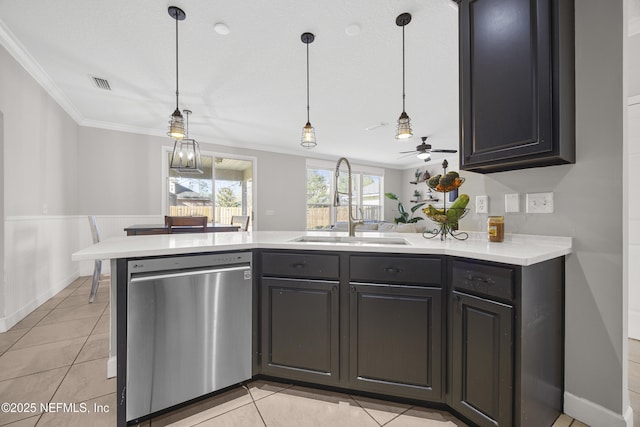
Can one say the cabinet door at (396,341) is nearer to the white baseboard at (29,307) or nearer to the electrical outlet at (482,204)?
the electrical outlet at (482,204)

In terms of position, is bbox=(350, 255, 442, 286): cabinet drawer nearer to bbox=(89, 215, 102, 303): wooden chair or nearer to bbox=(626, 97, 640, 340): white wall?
bbox=(626, 97, 640, 340): white wall

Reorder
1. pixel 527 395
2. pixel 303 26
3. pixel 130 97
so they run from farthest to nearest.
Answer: pixel 130 97 < pixel 303 26 < pixel 527 395

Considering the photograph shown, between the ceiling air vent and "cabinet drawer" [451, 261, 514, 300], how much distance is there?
4037 millimetres

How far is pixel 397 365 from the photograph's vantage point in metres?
1.51

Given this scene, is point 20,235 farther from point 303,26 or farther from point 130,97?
point 303,26

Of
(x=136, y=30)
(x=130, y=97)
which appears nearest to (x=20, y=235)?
(x=130, y=97)

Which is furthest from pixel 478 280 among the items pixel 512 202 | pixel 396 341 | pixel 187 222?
pixel 187 222

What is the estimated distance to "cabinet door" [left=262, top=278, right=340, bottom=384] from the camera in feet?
5.26

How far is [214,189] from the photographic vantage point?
5730 millimetres

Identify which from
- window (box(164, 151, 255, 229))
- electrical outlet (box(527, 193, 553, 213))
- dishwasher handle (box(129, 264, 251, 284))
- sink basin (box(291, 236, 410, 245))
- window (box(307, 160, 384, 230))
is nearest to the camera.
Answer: dishwasher handle (box(129, 264, 251, 284))

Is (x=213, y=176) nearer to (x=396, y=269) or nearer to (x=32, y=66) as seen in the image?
(x=32, y=66)

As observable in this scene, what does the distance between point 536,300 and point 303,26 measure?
8.10 feet

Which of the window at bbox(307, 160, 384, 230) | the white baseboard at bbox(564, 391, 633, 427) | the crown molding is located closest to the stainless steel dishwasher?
the white baseboard at bbox(564, 391, 633, 427)

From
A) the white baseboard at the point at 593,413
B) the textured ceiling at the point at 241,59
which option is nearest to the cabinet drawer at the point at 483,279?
the white baseboard at the point at 593,413
